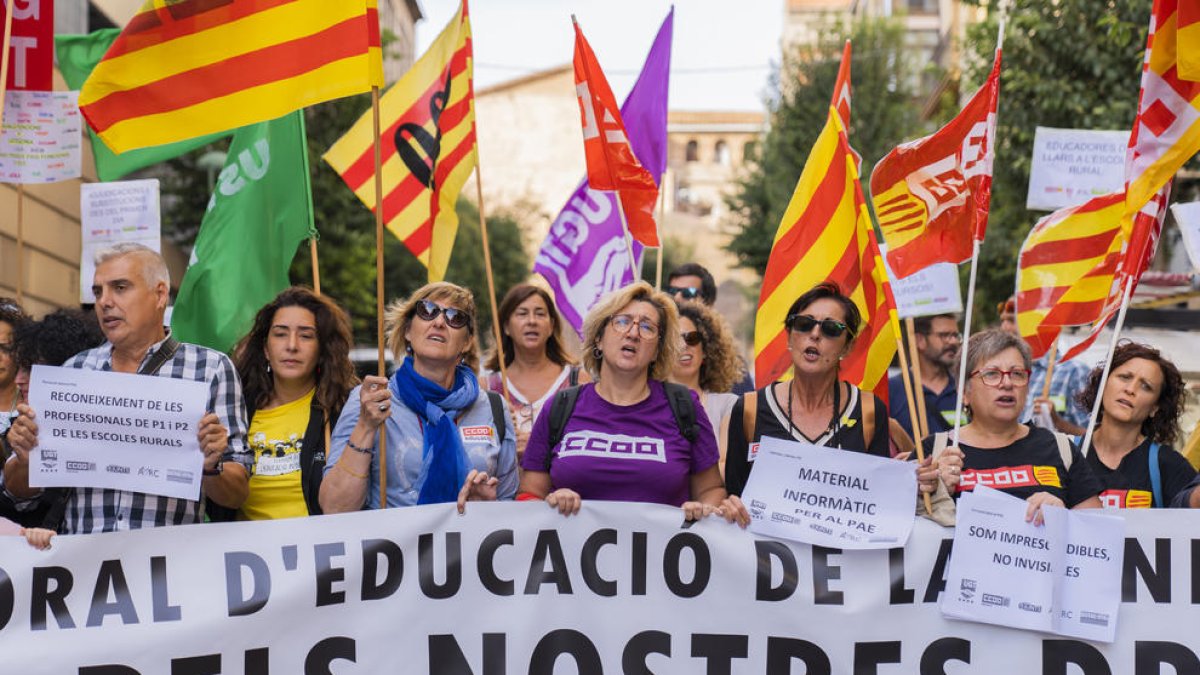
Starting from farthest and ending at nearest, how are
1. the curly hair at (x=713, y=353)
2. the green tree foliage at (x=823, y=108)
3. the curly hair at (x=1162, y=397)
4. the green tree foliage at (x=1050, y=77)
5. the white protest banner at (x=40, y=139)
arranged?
the green tree foliage at (x=823, y=108) < the green tree foliage at (x=1050, y=77) < the white protest banner at (x=40, y=139) < the curly hair at (x=713, y=353) < the curly hair at (x=1162, y=397)

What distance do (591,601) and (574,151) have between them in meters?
59.6

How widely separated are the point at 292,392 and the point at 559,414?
1013mm

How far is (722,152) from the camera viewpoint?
316 feet

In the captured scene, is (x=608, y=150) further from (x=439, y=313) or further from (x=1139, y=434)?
(x=1139, y=434)

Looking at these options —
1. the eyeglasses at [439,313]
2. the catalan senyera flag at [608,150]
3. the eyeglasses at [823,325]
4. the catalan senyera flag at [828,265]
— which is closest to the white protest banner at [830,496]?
the eyeglasses at [823,325]

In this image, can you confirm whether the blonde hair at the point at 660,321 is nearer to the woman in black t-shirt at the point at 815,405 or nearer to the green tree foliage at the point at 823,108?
the woman in black t-shirt at the point at 815,405

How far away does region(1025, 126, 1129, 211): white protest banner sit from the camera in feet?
29.5

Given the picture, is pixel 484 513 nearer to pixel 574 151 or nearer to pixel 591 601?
pixel 591 601

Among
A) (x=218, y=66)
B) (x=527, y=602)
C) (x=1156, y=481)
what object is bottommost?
(x=527, y=602)

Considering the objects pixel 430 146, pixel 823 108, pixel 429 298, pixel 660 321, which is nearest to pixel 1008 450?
pixel 660 321

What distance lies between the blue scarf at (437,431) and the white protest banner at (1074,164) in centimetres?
545

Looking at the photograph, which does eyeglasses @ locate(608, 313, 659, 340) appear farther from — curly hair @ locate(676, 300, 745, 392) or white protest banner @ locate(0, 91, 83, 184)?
white protest banner @ locate(0, 91, 83, 184)

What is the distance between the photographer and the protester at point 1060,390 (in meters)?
7.27

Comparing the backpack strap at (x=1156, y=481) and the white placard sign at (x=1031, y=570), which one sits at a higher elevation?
the backpack strap at (x=1156, y=481)
